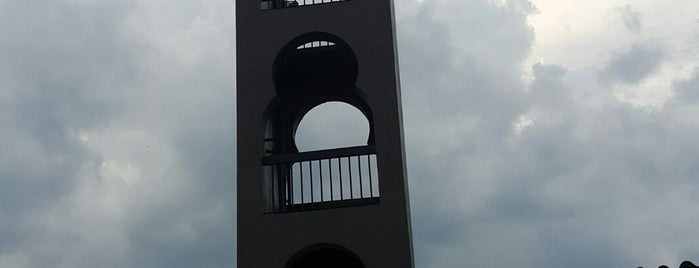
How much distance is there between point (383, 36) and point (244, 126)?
10.8 feet

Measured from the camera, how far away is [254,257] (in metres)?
17.3

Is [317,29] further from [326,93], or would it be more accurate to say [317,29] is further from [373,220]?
[373,220]

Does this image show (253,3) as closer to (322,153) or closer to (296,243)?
(322,153)

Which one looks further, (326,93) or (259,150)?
(326,93)

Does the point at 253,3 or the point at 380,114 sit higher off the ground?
the point at 253,3

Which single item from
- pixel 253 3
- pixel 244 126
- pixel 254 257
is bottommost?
pixel 254 257

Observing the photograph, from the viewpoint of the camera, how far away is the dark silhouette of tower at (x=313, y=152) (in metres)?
17.4

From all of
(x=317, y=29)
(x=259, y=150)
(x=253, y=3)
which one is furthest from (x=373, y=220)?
(x=253, y=3)

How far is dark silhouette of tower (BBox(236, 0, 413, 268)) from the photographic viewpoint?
17375 mm

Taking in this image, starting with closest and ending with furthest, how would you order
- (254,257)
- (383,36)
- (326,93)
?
(254,257), (383,36), (326,93)

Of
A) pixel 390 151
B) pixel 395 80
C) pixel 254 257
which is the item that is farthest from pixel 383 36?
pixel 254 257

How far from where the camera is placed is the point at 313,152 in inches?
727

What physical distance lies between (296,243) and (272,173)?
7.07ft

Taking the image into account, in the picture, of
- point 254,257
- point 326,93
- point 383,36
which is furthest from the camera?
point 326,93
